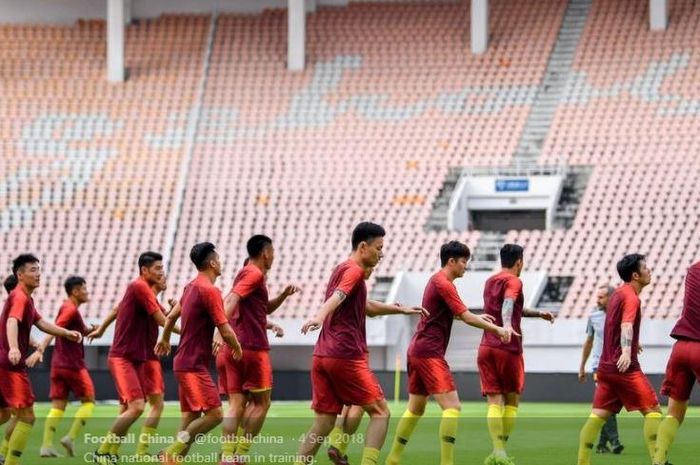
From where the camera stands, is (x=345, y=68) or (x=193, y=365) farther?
(x=345, y=68)

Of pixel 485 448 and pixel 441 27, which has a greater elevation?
pixel 441 27

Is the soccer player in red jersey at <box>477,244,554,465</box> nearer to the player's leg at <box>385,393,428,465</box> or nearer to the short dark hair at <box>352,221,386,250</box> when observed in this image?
the player's leg at <box>385,393,428,465</box>

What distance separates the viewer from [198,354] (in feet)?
43.6

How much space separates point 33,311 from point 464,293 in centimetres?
2254

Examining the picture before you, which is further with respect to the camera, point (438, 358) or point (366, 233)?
point (438, 358)

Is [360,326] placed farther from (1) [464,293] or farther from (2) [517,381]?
(1) [464,293]

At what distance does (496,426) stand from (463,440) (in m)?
4.83

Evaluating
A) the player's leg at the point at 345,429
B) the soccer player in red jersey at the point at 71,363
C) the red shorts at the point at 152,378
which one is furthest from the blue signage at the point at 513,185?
the player's leg at the point at 345,429

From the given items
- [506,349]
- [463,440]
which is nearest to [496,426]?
[506,349]

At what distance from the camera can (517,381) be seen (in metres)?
15.2

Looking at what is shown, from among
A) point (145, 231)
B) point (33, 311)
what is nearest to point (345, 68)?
point (145, 231)

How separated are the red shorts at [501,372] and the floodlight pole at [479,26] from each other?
28688 millimetres

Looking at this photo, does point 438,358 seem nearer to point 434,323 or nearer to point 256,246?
point 434,323

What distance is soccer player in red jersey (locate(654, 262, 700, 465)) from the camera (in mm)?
12875
